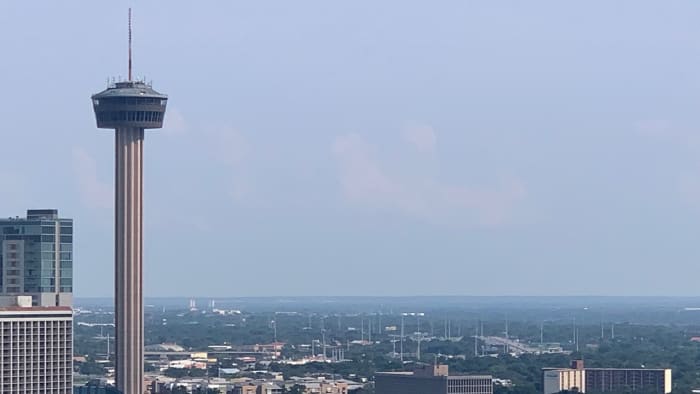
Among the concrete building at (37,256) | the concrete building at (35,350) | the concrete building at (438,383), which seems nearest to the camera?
the concrete building at (35,350)

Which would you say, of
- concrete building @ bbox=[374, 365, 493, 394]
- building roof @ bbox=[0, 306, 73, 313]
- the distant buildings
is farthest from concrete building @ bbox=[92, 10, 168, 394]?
concrete building @ bbox=[374, 365, 493, 394]

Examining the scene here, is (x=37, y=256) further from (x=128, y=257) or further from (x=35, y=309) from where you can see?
(x=128, y=257)

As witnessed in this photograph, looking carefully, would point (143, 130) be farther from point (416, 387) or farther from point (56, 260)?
point (416, 387)

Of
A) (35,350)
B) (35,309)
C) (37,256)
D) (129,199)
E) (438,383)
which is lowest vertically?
(438,383)

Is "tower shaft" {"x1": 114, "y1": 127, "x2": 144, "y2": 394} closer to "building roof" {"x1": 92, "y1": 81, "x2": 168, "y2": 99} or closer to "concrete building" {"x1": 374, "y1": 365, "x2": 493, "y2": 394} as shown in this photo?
"building roof" {"x1": 92, "y1": 81, "x2": 168, "y2": 99}

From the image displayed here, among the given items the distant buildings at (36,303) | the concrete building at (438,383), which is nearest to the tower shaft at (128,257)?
the distant buildings at (36,303)

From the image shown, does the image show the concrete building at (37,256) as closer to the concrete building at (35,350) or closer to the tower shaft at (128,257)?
the concrete building at (35,350)

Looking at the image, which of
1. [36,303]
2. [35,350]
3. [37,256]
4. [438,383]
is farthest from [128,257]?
[438,383]
